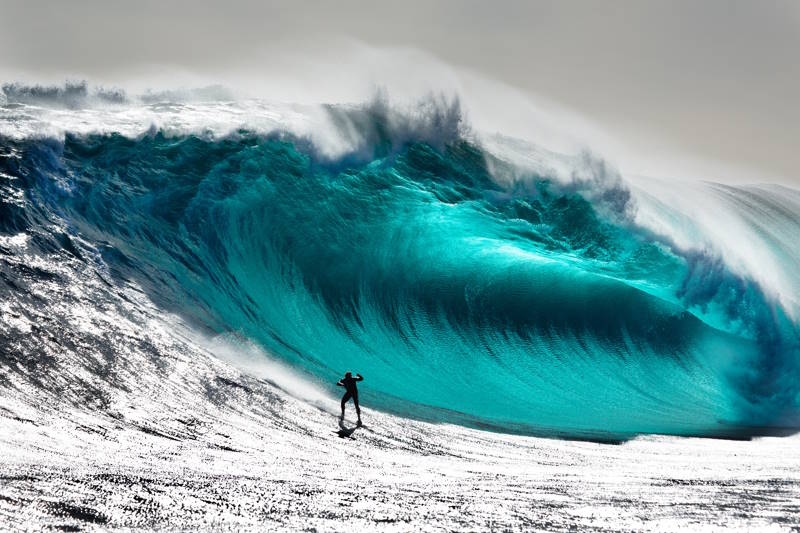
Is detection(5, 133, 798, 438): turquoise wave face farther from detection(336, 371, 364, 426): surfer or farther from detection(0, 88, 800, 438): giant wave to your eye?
detection(336, 371, 364, 426): surfer

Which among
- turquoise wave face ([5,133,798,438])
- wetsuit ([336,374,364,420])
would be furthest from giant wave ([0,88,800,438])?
wetsuit ([336,374,364,420])

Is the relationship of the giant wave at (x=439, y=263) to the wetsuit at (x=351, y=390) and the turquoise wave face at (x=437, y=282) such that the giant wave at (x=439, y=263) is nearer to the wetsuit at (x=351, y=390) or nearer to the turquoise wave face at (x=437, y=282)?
the turquoise wave face at (x=437, y=282)

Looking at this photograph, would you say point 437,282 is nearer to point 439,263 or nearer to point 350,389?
point 439,263

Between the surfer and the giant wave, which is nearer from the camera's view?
the surfer

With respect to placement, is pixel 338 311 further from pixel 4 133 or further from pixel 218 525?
pixel 218 525

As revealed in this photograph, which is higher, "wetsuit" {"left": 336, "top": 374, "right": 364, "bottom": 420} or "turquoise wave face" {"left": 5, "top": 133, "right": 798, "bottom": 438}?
Result: "turquoise wave face" {"left": 5, "top": 133, "right": 798, "bottom": 438}

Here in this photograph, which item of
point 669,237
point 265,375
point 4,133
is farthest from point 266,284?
point 669,237
